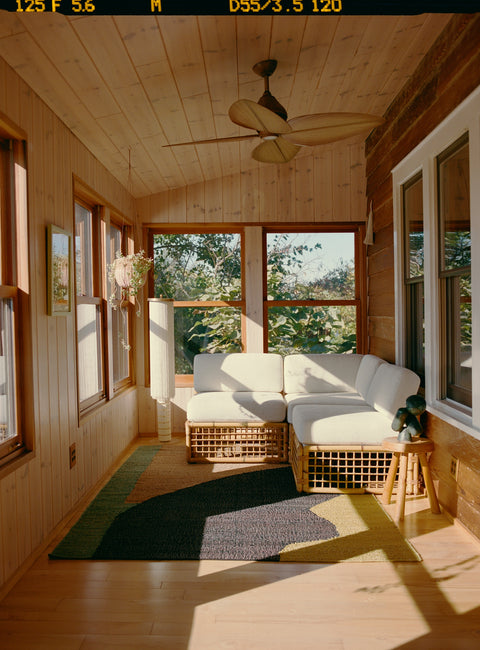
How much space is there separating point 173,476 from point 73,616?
1.96m

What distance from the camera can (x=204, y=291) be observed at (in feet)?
19.0

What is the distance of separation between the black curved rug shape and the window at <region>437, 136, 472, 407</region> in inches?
46.0

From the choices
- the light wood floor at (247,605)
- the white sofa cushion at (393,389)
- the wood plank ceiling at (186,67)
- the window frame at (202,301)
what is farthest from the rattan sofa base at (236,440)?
the wood plank ceiling at (186,67)

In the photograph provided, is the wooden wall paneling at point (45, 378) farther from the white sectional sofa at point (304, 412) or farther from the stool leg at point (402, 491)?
the stool leg at point (402, 491)

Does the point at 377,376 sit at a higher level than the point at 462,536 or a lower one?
higher

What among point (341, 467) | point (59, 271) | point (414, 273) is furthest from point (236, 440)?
point (59, 271)

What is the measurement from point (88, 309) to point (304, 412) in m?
1.85

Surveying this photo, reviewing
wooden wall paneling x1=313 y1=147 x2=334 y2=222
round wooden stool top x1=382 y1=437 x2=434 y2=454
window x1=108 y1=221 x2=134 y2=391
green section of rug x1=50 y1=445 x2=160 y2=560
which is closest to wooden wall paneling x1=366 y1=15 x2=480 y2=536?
round wooden stool top x1=382 y1=437 x2=434 y2=454

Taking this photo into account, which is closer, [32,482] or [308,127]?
[32,482]

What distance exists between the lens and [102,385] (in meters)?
4.54

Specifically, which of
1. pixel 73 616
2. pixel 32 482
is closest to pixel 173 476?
pixel 32 482

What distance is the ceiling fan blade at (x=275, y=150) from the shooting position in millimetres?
3400

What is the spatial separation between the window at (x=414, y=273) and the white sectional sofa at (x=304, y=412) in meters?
0.24

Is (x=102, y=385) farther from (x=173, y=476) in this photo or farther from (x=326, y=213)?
(x=326, y=213)
